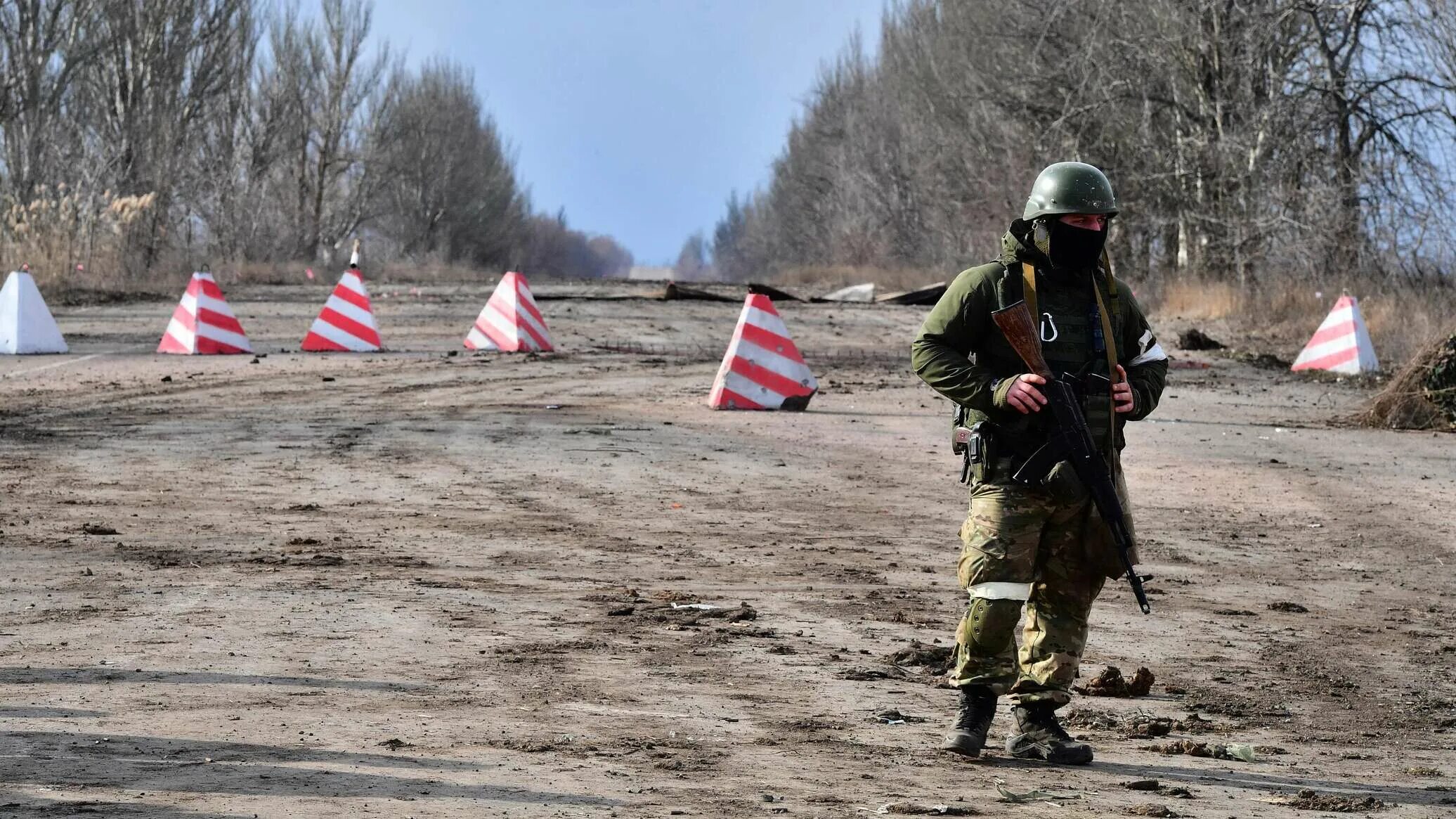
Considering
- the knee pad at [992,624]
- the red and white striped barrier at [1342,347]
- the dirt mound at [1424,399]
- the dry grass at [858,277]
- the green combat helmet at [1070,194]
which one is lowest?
the knee pad at [992,624]

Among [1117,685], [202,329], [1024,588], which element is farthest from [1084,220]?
[202,329]

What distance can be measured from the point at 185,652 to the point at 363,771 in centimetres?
192

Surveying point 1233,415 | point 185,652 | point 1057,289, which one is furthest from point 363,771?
point 1233,415

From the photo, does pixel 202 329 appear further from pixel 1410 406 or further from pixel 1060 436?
pixel 1060 436

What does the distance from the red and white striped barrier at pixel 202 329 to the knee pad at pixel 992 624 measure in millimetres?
16309

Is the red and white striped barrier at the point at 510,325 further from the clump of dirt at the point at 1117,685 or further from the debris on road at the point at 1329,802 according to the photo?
the debris on road at the point at 1329,802

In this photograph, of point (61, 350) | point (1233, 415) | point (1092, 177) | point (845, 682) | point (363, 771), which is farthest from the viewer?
point (61, 350)

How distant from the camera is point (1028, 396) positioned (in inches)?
212

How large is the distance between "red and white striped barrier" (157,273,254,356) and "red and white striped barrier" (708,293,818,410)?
7.23m

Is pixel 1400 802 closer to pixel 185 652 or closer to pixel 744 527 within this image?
pixel 185 652

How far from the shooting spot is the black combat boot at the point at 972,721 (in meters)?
5.45

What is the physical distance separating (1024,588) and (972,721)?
431 mm

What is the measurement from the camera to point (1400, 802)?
504cm

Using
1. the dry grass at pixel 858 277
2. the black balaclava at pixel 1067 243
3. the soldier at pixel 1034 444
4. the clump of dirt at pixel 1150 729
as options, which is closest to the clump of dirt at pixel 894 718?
the soldier at pixel 1034 444
